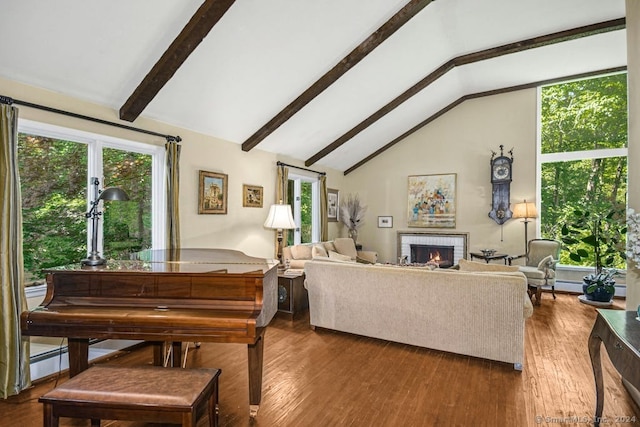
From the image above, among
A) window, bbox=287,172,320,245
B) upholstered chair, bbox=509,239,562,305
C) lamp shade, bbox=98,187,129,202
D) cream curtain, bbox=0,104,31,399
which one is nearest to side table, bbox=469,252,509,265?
upholstered chair, bbox=509,239,562,305

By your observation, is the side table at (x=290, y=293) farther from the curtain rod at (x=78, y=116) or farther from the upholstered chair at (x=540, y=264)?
the upholstered chair at (x=540, y=264)

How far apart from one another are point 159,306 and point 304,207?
512cm

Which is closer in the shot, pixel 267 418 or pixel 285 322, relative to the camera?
pixel 267 418

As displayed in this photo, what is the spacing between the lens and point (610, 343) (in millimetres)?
1798

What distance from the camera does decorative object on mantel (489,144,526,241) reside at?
21.4 ft

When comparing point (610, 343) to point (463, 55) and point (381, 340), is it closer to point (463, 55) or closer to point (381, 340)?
point (381, 340)

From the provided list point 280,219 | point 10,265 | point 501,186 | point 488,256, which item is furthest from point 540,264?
point 10,265

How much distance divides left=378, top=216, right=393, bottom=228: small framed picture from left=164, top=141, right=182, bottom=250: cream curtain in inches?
201

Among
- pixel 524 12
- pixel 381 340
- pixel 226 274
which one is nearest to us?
pixel 226 274

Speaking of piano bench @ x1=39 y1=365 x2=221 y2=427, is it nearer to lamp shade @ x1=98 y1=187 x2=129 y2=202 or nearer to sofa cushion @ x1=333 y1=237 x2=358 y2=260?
lamp shade @ x1=98 y1=187 x2=129 y2=202

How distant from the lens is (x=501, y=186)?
6.59m

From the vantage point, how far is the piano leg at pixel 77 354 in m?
2.15

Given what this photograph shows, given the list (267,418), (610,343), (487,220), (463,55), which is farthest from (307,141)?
(610,343)

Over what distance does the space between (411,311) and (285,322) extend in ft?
5.64
